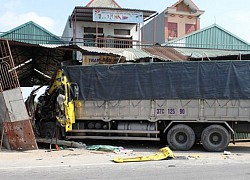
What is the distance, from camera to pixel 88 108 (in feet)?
44.5

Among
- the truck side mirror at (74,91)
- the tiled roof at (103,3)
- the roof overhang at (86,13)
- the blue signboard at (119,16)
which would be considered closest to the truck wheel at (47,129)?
the truck side mirror at (74,91)

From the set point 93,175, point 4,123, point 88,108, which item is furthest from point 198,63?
point 4,123

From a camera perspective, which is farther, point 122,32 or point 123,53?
point 122,32

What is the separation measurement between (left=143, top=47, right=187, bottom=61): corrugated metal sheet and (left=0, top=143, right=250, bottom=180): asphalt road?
6.19 m

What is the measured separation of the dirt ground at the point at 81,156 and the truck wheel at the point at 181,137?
13.2 inches

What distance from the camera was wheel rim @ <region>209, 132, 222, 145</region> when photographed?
1262 cm

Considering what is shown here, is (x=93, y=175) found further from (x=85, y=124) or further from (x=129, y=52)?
(x=129, y=52)

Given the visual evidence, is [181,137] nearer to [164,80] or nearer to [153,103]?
[153,103]

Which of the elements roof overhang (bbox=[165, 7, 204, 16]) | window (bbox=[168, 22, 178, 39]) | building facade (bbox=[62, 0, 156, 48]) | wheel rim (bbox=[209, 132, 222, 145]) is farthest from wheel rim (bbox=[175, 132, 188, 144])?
roof overhang (bbox=[165, 7, 204, 16])

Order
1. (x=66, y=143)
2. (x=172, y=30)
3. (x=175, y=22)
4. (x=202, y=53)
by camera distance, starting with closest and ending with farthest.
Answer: (x=66, y=143)
(x=202, y=53)
(x=172, y=30)
(x=175, y=22)

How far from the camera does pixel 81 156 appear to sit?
1129 centimetres

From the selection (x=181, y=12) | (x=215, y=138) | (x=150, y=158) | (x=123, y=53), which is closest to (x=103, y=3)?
(x=181, y=12)

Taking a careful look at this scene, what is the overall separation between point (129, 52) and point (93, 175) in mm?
10027

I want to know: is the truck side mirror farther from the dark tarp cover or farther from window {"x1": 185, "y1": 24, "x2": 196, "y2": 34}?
window {"x1": 185, "y1": 24, "x2": 196, "y2": 34}
